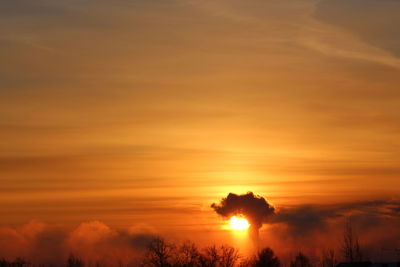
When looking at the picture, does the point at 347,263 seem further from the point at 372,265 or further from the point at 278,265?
the point at 278,265

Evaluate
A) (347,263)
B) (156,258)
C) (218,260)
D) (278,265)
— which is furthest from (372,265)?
(156,258)

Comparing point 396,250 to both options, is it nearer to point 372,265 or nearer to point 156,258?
point 372,265

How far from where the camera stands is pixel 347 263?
176125 mm

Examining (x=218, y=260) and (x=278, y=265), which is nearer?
(x=218, y=260)

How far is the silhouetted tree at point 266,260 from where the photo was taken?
165337 mm

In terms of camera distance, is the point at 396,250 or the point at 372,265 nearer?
the point at 396,250

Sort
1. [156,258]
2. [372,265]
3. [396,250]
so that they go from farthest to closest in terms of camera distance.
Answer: [372,265] → [396,250] → [156,258]

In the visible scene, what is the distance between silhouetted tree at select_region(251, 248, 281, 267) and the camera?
165 m

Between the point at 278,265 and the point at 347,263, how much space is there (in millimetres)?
17140

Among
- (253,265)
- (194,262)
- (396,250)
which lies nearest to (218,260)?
(194,262)

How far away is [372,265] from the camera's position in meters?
174

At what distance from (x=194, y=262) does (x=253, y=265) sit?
21.2 metres

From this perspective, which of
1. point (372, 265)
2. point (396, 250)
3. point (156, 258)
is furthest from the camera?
point (372, 265)

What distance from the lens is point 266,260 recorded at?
167750 mm
